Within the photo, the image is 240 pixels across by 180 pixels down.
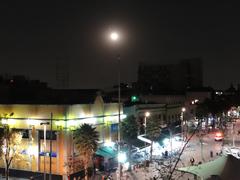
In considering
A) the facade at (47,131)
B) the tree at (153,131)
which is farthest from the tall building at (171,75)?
the facade at (47,131)

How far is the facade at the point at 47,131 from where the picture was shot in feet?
130

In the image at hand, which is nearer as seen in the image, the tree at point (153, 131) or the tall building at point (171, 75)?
the tree at point (153, 131)

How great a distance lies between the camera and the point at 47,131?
40.3 meters

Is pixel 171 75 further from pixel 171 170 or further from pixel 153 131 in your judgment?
pixel 171 170

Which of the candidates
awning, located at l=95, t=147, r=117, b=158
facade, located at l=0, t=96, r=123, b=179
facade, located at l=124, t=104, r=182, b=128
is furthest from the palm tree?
facade, located at l=124, t=104, r=182, b=128

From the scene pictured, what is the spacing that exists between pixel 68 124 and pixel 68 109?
159 centimetres

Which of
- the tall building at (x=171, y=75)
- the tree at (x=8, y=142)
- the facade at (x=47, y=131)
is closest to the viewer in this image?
the tree at (x=8, y=142)

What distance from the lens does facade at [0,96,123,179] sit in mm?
39500

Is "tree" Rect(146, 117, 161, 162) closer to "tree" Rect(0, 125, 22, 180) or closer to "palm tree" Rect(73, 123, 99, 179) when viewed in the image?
"palm tree" Rect(73, 123, 99, 179)

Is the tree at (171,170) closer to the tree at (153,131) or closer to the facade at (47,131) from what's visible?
the facade at (47,131)

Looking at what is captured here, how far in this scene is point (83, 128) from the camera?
37938 mm

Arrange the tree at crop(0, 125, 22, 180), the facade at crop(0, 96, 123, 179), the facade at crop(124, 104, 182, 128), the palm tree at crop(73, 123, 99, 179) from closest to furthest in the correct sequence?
the tree at crop(0, 125, 22, 180) < the palm tree at crop(73, 123, 99, 179) < the facade at crop(0, 96, 123, 179) < the facade at crop(124, 104, 182, 128)

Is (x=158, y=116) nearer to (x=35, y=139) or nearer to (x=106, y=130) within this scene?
(x=106, y=130)

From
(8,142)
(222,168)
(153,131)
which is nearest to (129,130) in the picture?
(153,131)
